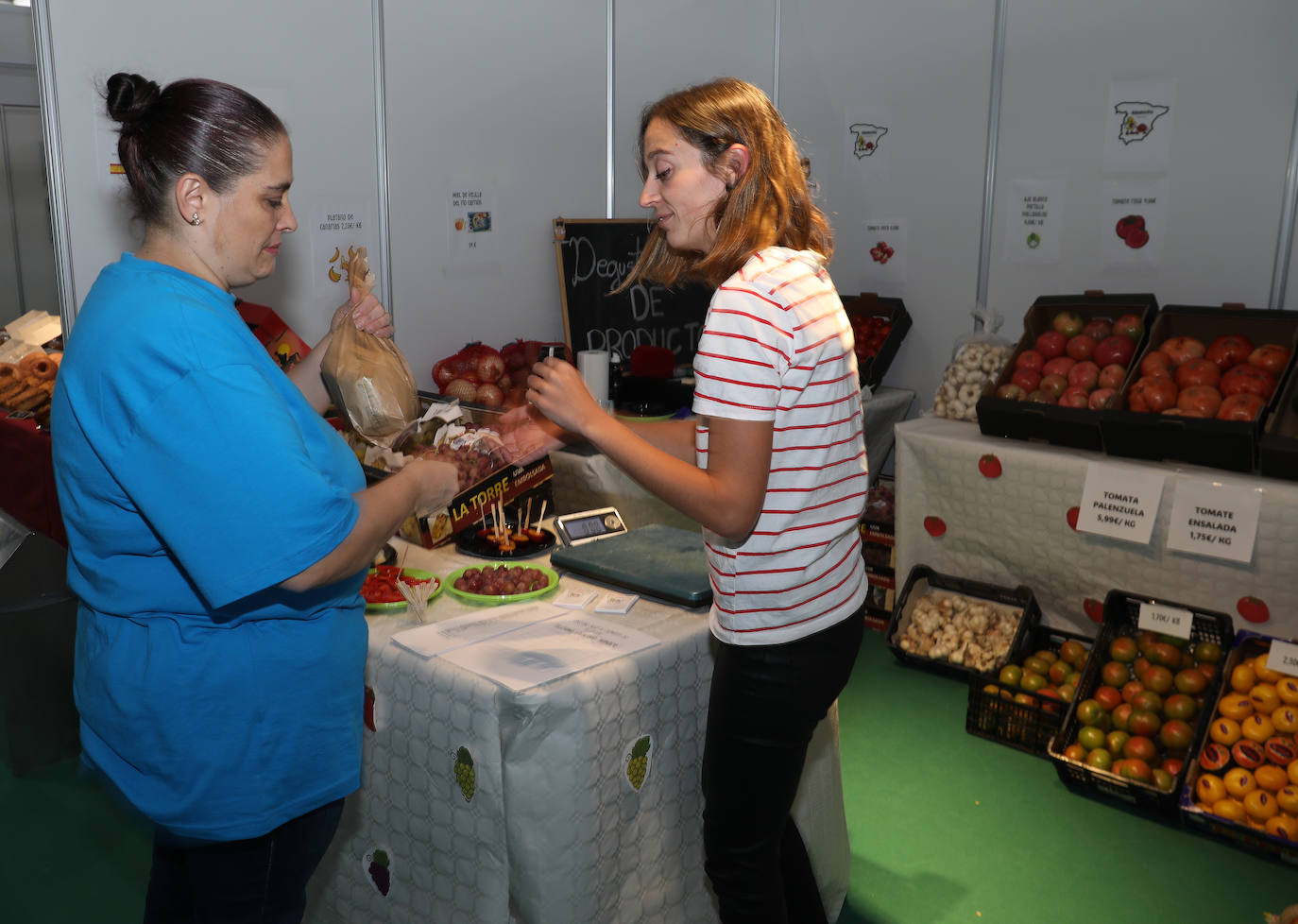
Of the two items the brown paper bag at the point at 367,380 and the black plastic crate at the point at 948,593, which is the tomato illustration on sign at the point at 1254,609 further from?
the brown paper bag at the point at 367,380

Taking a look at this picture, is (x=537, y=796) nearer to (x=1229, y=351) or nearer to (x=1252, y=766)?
(x=1252, y=766)

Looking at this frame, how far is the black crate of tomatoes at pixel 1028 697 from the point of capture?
2918 millimetres

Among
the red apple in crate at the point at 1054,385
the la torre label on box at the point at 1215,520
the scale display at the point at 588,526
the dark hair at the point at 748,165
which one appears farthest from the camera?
the red apple in crate at the point at 1054,385

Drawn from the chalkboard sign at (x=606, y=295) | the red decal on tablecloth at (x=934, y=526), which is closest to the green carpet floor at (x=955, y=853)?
the red decal on tablecloth at (x=934, y=526)

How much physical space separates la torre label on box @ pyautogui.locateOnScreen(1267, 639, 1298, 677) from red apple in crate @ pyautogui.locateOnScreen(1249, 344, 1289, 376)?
77 cm

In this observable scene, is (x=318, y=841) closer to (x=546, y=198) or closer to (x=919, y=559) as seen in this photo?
(x=919, y=559)

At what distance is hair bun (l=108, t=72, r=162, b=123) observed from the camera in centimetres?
119

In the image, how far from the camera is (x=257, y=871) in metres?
1.32

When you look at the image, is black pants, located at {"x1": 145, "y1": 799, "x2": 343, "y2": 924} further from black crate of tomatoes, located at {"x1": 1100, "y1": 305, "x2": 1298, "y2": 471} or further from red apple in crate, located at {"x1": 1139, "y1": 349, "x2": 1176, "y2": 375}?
red apple in crate, located at {"x1": 1139, "y1": 349, "x2": 1176, "y2": 375}

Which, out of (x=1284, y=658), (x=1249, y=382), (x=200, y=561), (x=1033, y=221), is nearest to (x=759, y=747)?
(x=200, y=561)

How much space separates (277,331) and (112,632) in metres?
1.76

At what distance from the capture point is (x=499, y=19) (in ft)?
11.3

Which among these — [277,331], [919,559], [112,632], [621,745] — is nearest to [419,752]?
[621,745]

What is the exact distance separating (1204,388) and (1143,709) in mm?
921
